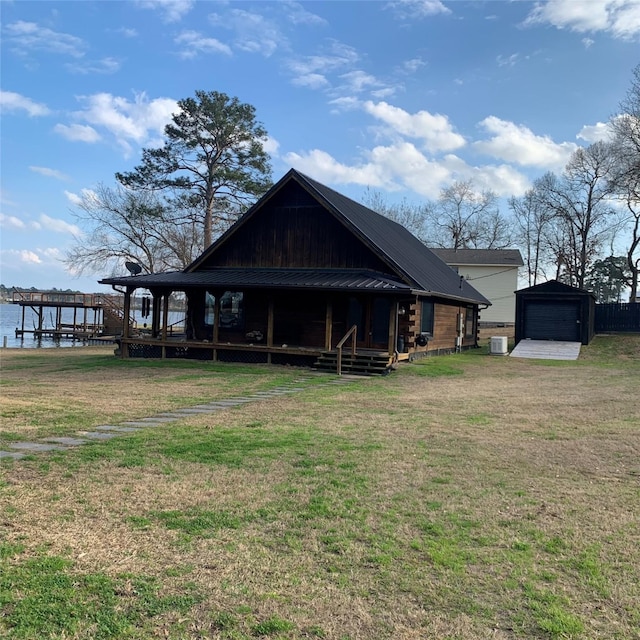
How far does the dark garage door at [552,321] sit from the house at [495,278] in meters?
15.2

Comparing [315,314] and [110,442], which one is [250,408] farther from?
[315,314]

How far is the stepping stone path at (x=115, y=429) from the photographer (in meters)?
6.45

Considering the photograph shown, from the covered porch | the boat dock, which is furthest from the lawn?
the boat dock

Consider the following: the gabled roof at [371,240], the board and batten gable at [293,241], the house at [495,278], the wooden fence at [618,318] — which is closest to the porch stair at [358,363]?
the gabled roof at [371,240]

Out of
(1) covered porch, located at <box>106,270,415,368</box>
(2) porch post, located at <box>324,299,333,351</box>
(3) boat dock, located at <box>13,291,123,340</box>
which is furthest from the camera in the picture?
(3) boat dock, located at <box>13,291,123,340</box>

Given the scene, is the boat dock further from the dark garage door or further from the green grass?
the green grass

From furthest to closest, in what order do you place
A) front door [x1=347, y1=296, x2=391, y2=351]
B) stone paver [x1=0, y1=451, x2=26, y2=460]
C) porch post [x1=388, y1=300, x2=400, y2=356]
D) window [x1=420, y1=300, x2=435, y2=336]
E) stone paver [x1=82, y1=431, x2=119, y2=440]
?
window [x1=420, y1=300, x2=435, y2=336], front door [x1=347, y1=296, x2=391, y2=351], porch post [x1=388, y1=300, x2=400, y2=356], stone paver [x1=82, y1=431, x2=119, y2=440], stone paver [x1=0, y1=451, x2=26, y2=460]

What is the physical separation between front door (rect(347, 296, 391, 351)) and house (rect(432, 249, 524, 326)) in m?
24.3

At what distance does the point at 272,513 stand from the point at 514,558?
70.6 inches

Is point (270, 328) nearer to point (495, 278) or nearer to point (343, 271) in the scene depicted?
point (343, 271)

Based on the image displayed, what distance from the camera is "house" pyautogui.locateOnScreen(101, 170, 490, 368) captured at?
58.7ft

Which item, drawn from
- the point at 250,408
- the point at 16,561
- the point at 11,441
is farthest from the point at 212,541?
the point at 250,408

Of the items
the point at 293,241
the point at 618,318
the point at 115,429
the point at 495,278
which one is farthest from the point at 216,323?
the point at 495,278

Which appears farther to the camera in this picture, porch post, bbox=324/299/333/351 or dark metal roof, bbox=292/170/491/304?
dark metal roof, bbox=292/170/491/304
